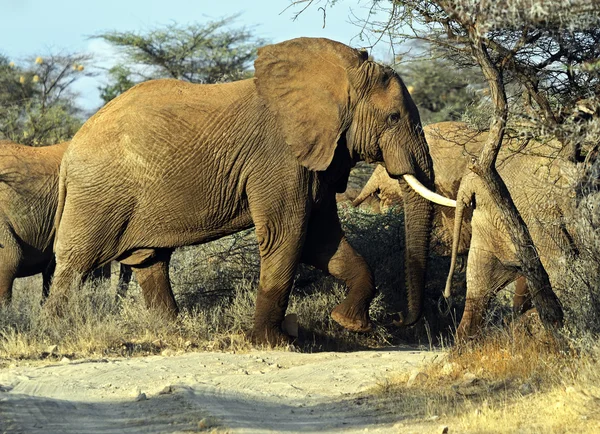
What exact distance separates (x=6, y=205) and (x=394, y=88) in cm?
473

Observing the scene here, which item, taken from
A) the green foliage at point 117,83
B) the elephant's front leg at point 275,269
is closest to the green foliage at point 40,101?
the green foliage at point 117,83

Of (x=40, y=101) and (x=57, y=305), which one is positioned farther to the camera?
(x=40, y=101)

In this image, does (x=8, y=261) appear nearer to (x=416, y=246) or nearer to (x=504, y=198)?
(x=416, y=246)

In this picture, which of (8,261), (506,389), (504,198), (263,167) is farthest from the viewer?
(8,261)

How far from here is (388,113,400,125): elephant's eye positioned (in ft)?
35.6

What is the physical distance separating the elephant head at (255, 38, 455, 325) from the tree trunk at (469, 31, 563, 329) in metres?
2.33

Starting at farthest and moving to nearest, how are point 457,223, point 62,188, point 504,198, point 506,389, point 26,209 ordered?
1. point 26,209
2. point 62,188
3. point 457,223
4. point 504,198
5. point 506,389

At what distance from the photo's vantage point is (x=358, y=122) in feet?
35.9

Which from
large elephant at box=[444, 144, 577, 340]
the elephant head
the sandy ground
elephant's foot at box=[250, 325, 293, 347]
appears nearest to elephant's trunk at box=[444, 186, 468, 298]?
large elephant at box=[444, 144, 577, 340]

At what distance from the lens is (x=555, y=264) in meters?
9.47

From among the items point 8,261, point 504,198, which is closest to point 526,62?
point 504,198

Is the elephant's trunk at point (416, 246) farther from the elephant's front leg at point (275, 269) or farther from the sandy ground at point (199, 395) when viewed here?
the sandy ground at point (199, 395)

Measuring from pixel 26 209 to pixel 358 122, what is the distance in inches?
169

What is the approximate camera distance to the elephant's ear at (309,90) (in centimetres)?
1073
